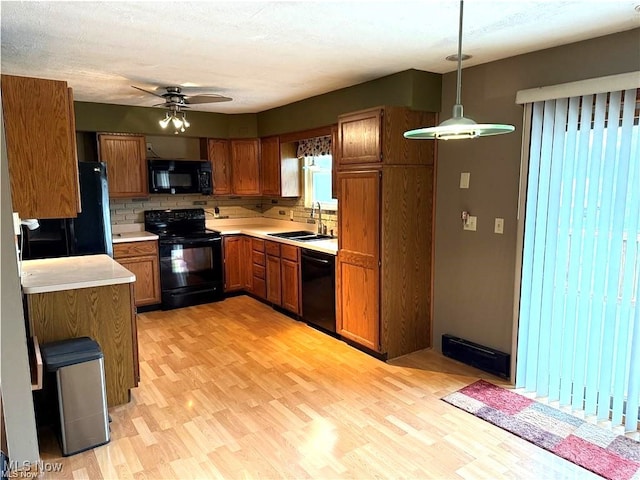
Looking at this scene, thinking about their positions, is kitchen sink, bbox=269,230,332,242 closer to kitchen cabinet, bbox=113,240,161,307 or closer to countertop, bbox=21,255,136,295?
kitchen cabinet, bbox=113,240,161,307

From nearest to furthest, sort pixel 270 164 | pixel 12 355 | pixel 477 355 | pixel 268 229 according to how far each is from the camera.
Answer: pixel 12 355 → pixel 477 355 → pixel 270 164 → pixel 268 229

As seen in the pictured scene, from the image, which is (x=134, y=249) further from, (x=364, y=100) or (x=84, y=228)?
(x=364, y=100)

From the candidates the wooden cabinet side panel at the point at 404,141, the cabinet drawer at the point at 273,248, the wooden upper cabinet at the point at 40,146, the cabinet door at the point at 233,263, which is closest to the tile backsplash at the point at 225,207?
the cabinet drawer at the point at 273,248

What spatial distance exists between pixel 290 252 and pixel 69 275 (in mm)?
2219

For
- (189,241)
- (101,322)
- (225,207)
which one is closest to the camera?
(101,322)

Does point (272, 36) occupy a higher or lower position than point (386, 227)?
higher

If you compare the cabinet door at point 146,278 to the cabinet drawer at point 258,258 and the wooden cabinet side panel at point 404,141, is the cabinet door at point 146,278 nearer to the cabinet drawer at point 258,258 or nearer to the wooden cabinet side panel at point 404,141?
the cabinet drawer at point 258,258

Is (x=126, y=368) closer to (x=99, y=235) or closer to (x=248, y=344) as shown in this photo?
(x=248, y=344)

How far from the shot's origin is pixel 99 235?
422 centimetres

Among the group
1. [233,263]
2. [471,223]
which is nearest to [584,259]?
[471,223]

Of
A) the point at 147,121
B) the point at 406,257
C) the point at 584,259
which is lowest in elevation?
the point at 406,257

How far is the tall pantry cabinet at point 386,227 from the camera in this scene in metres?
3.50

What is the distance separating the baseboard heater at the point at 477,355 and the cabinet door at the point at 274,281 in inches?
77.1

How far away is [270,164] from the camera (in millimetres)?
5523
